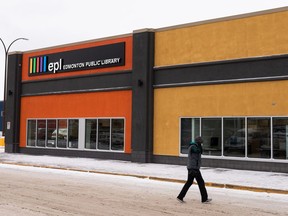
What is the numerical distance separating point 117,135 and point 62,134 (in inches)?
185

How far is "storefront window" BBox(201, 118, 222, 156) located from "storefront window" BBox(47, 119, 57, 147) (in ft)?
35.9

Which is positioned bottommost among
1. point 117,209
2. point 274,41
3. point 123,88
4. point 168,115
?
point 117,209

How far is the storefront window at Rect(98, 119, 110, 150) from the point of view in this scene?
23875 mm

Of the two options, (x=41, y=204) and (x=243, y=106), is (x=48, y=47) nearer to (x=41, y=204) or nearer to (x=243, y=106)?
(x=243, y=106)

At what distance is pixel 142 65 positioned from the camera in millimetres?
22281

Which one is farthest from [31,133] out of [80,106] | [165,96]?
[165,96]

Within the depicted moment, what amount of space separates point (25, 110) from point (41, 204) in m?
19.4

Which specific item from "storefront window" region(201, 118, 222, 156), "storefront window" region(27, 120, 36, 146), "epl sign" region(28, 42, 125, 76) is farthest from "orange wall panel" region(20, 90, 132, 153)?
"storefront window" region(201, 118, 222, 156)

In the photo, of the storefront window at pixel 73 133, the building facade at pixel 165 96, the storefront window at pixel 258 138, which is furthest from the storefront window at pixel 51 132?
the storefront window at pixel 258 138

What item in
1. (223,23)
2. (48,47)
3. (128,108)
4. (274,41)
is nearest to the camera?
(274,41)

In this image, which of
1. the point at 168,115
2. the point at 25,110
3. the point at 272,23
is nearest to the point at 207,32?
the point at 272,23

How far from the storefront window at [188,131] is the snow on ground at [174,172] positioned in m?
1.13

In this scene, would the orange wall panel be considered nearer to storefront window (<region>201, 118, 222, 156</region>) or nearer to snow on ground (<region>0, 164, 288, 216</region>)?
storefront window (<region>201, 118, 222, 156</region>)

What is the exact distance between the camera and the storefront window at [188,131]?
20.3 metres
